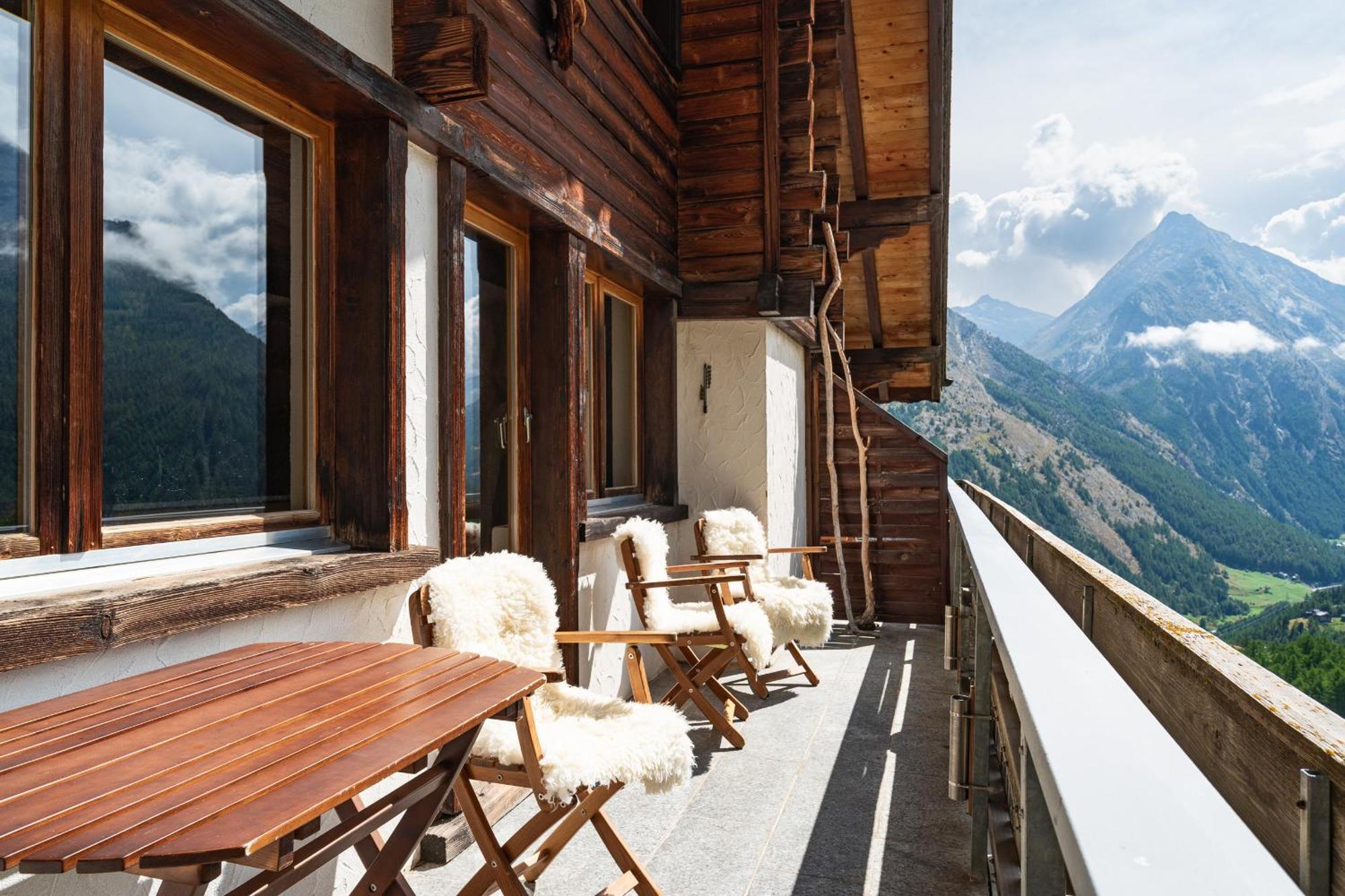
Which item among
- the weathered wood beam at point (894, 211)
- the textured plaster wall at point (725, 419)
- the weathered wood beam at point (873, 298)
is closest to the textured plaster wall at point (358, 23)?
the textured plaster wall at point (725, 419)

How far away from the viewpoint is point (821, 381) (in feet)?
21.6

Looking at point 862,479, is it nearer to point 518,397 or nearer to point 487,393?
point 518,397

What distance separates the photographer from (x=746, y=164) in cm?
484

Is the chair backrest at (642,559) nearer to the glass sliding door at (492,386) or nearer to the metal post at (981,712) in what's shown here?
the glass sliding door at (492,386)

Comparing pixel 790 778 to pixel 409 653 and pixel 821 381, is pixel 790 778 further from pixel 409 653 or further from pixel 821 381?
pixel 821 381

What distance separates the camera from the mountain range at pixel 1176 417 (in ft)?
196

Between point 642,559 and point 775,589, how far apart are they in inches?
41.6

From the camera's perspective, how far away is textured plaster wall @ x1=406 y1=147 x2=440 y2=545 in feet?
7.68

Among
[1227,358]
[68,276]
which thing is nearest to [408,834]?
[68,276]

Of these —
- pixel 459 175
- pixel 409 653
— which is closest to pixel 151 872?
pixel 409 653

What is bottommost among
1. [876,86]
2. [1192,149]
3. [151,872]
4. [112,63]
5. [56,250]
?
[151,872]

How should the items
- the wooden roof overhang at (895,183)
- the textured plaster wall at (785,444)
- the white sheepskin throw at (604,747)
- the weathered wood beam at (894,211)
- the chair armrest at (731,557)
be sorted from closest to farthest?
the white sheepskin throw at (604,747)
the chair armrest at (731,557)
the textured plaster wall at (785,444)
the wooden roof overhang at (895,183)
the weathered wood beam at (894,211)

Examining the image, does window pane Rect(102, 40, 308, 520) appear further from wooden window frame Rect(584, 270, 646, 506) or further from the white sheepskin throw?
wooden window frame Rect(584, 270, 646, 506)

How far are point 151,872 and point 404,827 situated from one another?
1.65 feet
